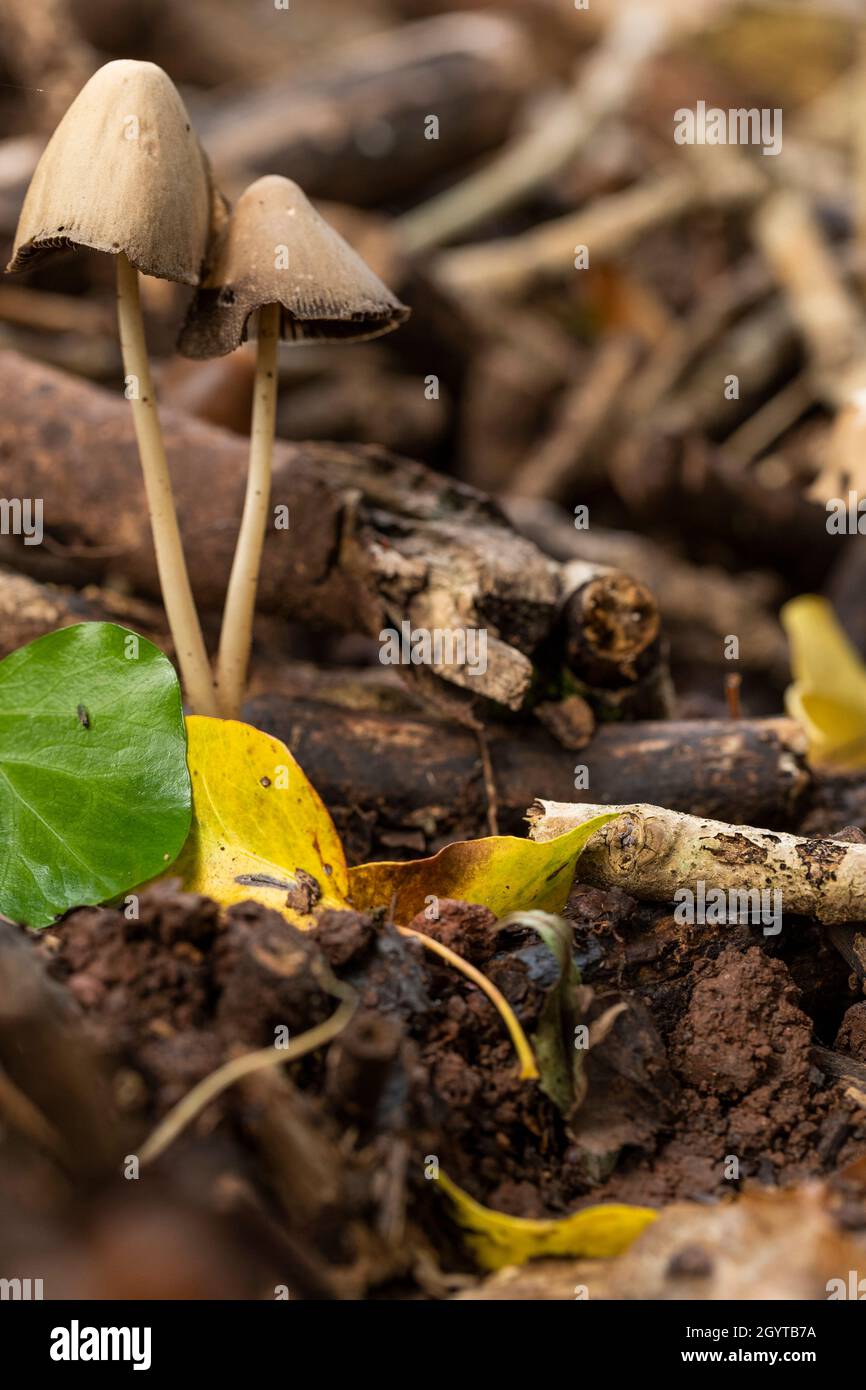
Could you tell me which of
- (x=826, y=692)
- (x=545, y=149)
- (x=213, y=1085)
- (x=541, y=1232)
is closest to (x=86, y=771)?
(x=213, y=1085)

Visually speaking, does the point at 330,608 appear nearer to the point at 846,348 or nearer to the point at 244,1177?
the point at 244,1177

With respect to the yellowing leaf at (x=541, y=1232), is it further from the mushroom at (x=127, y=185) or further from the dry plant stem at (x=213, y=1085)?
the mushroom at (x=127, y=185)

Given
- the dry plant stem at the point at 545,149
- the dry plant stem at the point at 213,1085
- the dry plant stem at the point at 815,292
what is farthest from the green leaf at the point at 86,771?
the dry plant stem at the point at 545,149

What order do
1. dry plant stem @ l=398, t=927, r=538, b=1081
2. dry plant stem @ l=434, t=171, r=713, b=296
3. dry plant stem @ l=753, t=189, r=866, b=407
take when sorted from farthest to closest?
dry plant stem @ l=434, t=171, r=713, b=296 → dry plant stem @ l=753, t=189, r=866, b=407 → dry plant stem @ l=398, t=927, r=538, b=1081

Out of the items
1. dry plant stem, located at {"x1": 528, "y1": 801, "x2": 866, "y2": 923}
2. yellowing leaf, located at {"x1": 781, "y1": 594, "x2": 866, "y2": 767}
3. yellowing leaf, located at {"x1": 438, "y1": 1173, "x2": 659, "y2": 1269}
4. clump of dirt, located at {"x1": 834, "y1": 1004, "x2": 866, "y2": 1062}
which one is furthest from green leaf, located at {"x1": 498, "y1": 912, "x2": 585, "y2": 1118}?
yellowing leaf, located at {"x1": 781, "y1": 594, "x2": 866, "y2": 767}

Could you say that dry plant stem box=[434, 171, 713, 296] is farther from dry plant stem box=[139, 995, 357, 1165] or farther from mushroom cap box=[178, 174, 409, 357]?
dry plant stem box=[139, 995, 357, 1165]
